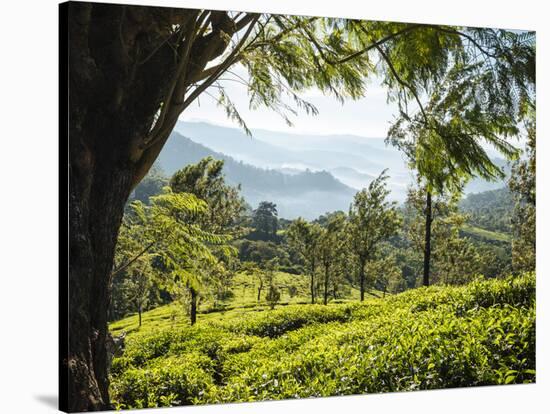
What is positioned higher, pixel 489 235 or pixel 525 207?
pixel 525 207

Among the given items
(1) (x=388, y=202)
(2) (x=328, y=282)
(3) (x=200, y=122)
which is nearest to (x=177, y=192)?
(3) (x=200, y=122)

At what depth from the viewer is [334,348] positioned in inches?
223

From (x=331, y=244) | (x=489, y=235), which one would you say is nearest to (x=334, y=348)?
(x=331, y=244)

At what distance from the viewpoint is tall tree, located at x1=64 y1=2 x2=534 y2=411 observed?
15.1ft

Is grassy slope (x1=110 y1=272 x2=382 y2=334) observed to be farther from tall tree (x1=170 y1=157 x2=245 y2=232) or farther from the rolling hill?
the rolling hill

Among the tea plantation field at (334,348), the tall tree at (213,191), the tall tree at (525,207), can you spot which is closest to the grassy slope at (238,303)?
the tea plantation field at (334,348)

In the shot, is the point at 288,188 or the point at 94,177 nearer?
the point at 94,177

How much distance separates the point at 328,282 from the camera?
232 inches

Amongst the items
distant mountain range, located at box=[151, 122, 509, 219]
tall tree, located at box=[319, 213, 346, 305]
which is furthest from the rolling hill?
tall tree, located at box=[319, 213, 346, 305]

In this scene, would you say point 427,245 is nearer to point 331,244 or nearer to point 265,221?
point 331,244

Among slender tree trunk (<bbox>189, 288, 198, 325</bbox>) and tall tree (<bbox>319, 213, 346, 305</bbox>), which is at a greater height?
tall tree (<bbox>319, 213, 346, 305</bbox>)

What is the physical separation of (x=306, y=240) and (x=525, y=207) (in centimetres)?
207

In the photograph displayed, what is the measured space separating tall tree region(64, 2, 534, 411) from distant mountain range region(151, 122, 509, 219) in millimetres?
217

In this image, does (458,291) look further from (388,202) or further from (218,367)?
(218,367)
